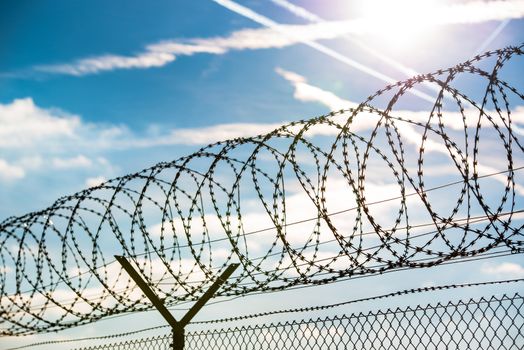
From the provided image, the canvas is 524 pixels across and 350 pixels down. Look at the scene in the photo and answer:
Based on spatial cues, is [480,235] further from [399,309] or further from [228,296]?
[228,296]

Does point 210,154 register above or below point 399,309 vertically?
above

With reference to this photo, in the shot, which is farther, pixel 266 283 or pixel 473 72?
pixel 266 283

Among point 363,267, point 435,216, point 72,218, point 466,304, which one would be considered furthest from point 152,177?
point 466,304

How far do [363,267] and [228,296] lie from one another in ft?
5.49

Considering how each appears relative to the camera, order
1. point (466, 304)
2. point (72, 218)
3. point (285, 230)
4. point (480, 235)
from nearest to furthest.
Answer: point (466, 304), point (480, 235), point (285, 230), point (72, 218)

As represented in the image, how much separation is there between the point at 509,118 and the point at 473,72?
0.56 metres

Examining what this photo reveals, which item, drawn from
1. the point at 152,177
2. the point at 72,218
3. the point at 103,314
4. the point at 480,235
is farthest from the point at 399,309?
the point at 72,218


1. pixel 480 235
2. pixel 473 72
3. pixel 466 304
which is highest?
pixel 473 72

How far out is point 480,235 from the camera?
648 cm

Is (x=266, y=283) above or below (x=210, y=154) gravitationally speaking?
below

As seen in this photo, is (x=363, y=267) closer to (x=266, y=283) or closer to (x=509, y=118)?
(x=266, y=283)

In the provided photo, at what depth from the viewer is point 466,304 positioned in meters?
6.00

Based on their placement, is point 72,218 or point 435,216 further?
point 72,218

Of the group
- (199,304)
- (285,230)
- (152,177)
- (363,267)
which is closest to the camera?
(363,267)
